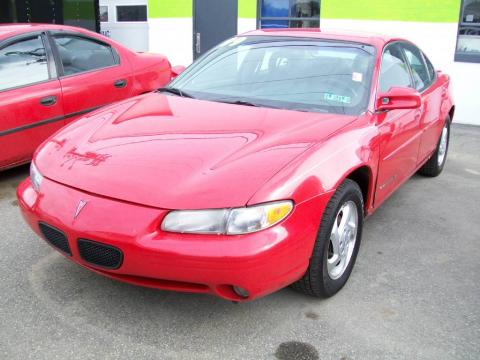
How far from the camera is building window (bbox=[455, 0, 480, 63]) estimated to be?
7.76 m

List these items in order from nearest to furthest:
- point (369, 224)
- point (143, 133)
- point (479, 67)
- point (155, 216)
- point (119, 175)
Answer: point (155, 216) < point (119, 175) < point (143, 133) < point (369, 224) < point (479, 67)

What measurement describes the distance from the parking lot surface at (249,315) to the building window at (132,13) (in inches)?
352

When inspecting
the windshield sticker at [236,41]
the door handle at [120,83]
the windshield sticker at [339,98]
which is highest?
the windshield sticker at [236,41]

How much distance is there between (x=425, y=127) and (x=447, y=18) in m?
4.30

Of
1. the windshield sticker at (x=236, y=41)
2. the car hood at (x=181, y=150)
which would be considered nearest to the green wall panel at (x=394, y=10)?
the windshield sticker at (x=236, y=41)

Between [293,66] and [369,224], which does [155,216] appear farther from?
[369,224]

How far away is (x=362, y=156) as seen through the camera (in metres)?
3.08

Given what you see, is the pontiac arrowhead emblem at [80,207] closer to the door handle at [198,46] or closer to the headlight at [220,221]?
the headlight at [220,221]

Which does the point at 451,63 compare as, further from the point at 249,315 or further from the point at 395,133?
the point at 249,315

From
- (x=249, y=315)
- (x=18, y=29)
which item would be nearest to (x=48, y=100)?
(x=18, y=29)

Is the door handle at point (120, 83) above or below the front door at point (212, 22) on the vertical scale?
below

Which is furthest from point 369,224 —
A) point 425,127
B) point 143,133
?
point 143,133

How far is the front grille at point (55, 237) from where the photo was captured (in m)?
2.58

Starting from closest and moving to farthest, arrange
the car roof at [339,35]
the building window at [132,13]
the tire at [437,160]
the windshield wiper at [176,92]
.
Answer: the windshield wiper at [176,92] → the car roof at [339,35] → the tire at [437,160] → the building window at [132,13]
